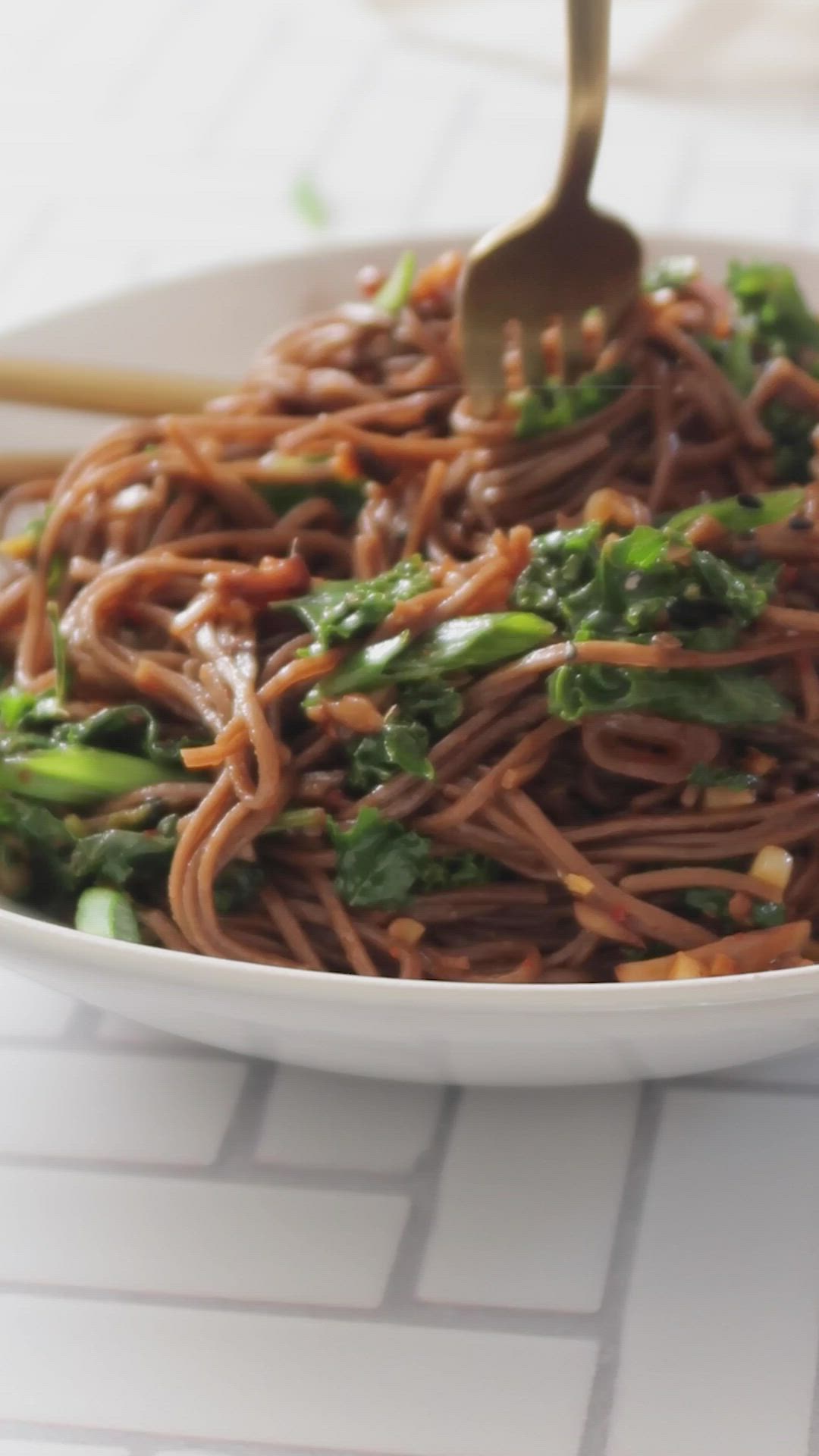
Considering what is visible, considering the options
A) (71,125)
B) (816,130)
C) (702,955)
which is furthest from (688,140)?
(702,955)

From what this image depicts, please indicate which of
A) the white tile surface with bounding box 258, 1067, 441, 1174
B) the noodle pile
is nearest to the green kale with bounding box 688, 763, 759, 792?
the noodle pile

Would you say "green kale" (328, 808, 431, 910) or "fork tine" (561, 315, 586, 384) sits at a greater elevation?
"fork tine" (561, 315, 586, 384)

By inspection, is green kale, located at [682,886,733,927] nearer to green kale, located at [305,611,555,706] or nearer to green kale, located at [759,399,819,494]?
green kale, located at [305,611,555,706]

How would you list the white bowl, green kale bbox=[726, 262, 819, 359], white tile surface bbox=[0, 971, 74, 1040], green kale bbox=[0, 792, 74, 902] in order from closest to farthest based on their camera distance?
the white bowl, green kale bbox=[0, 792, 74, 902], white tile surface bbox=[0, 971, 74, 1040], green kale bbox=[726, 262, 819, 359]

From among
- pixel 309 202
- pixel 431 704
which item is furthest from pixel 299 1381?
pixel 309 202

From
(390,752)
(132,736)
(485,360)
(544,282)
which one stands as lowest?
(132,736)

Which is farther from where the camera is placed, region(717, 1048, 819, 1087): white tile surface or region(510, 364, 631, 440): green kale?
region(510, 364, 631, 440): green kale

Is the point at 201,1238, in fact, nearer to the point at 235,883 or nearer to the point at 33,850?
the point at 235,883
